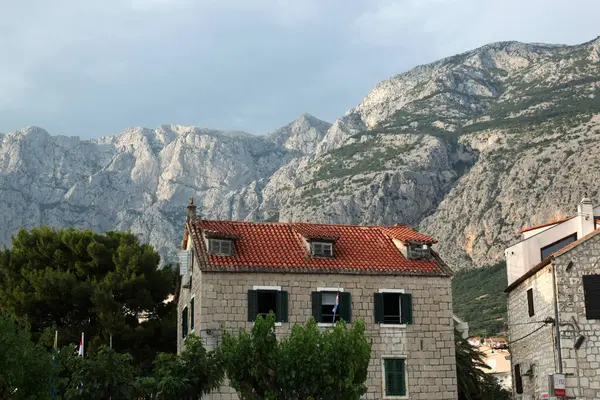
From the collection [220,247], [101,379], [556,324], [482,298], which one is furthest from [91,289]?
[482,298]

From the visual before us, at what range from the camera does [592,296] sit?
36.1m

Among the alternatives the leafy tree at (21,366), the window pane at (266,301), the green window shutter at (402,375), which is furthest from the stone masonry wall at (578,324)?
the leafy tree at (21,366)

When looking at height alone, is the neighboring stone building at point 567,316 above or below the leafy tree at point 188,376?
above

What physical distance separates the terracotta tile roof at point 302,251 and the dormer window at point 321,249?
0.32 m

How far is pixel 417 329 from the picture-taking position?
128ft

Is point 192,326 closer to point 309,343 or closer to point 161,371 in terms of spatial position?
point 161,371

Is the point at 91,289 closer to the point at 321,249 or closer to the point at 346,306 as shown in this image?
the point at 321,249

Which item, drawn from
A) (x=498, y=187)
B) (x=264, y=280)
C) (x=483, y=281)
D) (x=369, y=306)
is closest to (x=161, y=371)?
(x=264, y=280)

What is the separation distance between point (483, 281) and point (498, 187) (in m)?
21.9

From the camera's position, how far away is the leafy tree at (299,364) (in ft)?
98.2

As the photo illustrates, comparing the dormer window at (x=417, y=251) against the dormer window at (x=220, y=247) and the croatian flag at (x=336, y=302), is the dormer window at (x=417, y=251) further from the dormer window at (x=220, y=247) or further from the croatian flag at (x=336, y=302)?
the dormer window at (x=220, y=247)

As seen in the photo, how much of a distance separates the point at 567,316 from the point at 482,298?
9368 centimetres

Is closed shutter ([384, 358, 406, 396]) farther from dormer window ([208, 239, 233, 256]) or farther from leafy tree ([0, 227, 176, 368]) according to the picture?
leafy tree ([0, 227, 176, 368])

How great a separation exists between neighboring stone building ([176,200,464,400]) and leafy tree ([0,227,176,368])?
12603 millimetres
